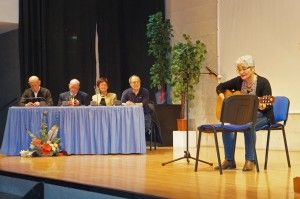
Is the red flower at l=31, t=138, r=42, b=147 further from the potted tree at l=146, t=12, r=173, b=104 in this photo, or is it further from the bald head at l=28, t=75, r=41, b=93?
the potted tree at l=146, t=12, r=173, b=104

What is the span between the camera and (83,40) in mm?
9938

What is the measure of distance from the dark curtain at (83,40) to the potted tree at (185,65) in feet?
3.68

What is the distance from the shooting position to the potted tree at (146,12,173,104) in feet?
30.6

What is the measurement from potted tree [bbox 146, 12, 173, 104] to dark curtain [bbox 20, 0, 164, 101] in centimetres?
56

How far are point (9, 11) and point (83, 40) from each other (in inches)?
55.1

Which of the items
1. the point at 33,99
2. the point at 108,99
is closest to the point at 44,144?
the point at 33,99

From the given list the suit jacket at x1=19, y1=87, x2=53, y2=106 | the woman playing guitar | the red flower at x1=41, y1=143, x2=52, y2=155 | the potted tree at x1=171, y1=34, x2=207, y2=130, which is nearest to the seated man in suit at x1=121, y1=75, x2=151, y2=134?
the potted tree at x1=171, y1=34, x2=207, y2=130

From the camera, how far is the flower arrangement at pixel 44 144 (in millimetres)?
7016

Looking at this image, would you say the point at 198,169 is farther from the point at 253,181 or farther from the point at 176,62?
the point at 176,62

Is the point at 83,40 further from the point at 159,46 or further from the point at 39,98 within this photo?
the point at 39,98

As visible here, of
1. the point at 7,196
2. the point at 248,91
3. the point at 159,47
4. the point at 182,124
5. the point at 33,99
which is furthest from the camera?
the point at 159,47

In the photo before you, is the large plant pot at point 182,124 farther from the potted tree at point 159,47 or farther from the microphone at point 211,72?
the microphone at point 211,72

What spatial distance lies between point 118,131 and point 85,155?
539 mm

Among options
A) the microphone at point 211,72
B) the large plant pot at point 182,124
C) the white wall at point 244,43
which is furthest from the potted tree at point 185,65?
the white wall at point 244,43
